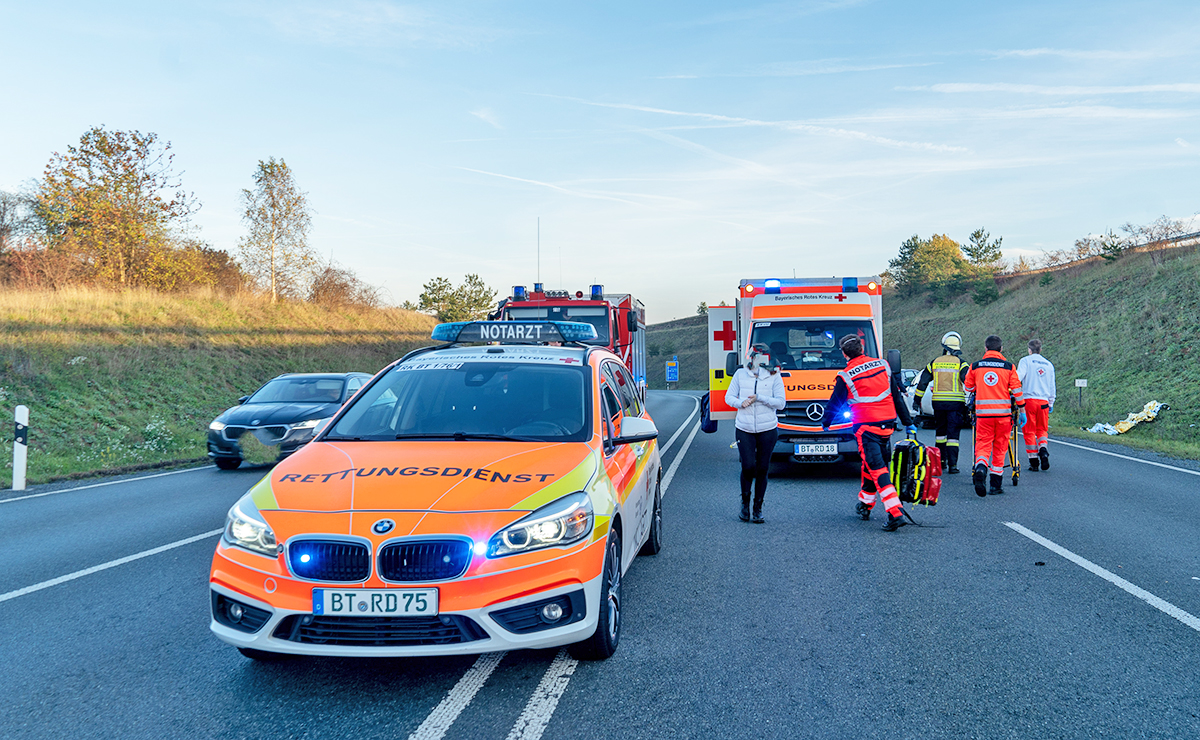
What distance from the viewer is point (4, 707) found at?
362 cm

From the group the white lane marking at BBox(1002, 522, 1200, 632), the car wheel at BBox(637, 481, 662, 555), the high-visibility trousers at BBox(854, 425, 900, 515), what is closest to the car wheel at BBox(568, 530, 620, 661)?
the car wheel at BBox(637, 481, 662, 555)

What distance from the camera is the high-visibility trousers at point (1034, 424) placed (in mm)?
11625

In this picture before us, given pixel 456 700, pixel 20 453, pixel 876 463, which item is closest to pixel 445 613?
pixel 456 700

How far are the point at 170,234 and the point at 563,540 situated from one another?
1134 inches

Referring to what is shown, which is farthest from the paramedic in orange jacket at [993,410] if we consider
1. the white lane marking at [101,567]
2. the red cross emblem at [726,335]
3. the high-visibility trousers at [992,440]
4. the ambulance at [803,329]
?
the white lane marking at [101,567]

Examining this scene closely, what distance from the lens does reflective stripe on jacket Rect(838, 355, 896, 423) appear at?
7941mm

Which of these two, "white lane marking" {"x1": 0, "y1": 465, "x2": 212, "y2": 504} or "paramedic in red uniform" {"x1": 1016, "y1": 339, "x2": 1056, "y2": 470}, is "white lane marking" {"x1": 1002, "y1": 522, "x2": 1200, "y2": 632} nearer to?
"paramedic in red uniform" {"x1": 1016, "y1": 339, "x2": 1056, "y2": 470}

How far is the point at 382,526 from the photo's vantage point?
11.8 ft

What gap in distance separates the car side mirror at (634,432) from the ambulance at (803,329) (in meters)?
5.84

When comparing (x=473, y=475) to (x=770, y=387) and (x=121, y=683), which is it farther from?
(x=770, y=387)

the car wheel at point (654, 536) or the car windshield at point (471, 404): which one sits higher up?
the car windshield at point (471, 404)

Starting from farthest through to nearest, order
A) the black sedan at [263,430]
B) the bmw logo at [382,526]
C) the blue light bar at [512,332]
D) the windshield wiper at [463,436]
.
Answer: the black sedan at [263,430], the blue light bar at [512,332], the windshield wiper at [463,436], the bmw logo at [382,526]

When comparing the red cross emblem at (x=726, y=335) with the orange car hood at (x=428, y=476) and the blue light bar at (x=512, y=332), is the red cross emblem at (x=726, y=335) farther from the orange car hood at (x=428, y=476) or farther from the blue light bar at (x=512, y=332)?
the orange car hood at (x=428, y=476)

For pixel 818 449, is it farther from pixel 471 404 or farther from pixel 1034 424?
pixel 471 404
